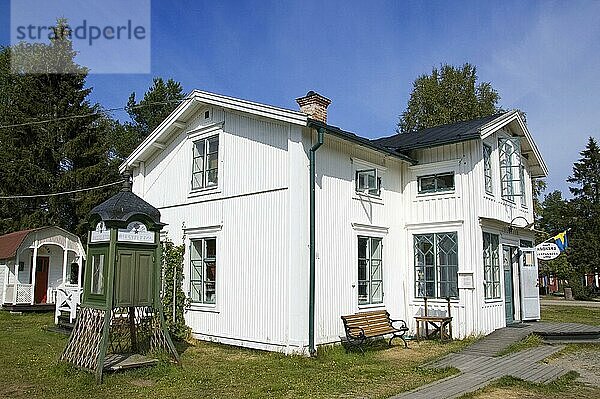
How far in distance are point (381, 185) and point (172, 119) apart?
578 centimetres

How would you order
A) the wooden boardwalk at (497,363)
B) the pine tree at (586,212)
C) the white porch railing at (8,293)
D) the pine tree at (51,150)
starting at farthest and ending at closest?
the pine tree at (586,212)
the pine tree at (51,150)
the white porch railing at (8,293)
the wooden boardwalk at (497,363)

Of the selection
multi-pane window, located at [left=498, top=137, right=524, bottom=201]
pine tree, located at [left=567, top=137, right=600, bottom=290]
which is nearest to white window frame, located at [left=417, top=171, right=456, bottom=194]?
multi-pane window, located at [left=498, top=137, right=524, bottom=201]

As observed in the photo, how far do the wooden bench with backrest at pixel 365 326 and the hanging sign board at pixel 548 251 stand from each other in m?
6.23

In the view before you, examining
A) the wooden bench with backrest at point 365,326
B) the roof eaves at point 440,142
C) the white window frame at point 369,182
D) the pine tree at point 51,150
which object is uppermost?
the pine tree at point 51,150

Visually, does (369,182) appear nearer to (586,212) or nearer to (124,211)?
(124,211)

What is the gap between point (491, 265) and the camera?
13930 mm

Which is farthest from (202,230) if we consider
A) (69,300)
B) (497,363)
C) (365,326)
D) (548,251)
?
(548,251)

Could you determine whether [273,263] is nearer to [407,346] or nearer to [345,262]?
[345,262]

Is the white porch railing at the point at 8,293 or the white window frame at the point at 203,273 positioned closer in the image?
the white window frame at the point at 203,273

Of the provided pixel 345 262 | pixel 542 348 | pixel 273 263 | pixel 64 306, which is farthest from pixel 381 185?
pixel 64 306

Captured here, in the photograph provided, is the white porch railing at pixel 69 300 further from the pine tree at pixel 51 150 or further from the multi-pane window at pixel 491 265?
the pine tree at pixel 51 150

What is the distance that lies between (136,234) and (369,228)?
5831 millimetres

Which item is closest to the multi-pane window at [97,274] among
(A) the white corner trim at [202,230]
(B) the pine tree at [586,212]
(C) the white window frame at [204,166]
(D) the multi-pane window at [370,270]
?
(A) the white corner trim at [202,230]

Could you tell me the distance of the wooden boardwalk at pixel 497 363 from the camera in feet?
26.1
